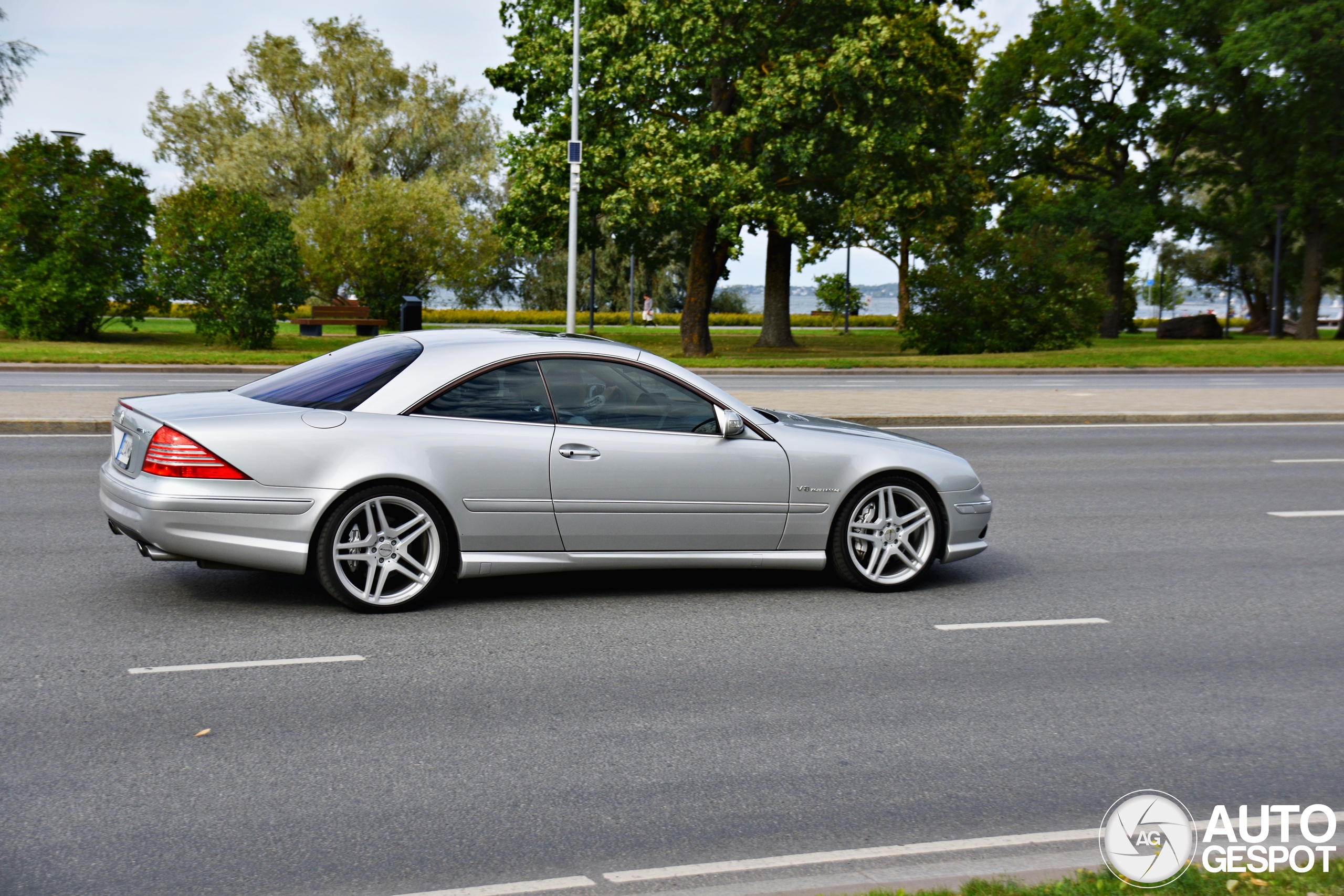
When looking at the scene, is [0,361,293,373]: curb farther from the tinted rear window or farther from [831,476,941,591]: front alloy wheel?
[831,476,941,591]: front alloy wheel

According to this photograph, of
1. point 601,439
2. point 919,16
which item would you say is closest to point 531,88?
point 919,16

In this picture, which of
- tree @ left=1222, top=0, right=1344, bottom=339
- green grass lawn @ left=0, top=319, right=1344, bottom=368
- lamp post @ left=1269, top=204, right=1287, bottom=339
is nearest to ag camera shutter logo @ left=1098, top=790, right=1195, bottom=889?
green grass lawn @ left=0, top=319, right=1344, bottom=368

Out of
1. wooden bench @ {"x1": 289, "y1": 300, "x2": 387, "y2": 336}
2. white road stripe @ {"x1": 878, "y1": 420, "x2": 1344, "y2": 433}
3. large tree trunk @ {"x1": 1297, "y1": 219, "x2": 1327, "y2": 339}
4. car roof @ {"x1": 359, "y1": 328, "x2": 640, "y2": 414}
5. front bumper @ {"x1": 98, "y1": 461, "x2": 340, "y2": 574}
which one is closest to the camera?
front bumper @ {"x1": 98, "y1": 461, "x2": 340, "y2": 574}

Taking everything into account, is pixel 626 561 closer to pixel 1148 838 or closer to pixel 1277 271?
pixel 1148 838

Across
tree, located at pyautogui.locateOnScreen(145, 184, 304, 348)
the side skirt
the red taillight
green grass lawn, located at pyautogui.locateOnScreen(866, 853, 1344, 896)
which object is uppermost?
tree, located at pyautogui.locateOnScreen(145, 184, 304, 348)

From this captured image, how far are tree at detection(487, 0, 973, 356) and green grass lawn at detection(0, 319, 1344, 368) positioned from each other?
3.71 metres

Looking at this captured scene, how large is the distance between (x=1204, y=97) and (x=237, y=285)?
36.2 meters

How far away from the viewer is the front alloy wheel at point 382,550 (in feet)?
20.8

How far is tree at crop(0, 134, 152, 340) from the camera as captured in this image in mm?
28484

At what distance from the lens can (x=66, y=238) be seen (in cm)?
2872

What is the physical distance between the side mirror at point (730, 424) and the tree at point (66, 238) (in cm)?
2605

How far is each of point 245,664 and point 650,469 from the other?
234cm

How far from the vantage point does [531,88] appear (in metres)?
31.3

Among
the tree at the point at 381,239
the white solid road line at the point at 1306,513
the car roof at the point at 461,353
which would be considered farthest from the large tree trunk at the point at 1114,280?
the car roof at the point at 461,353
